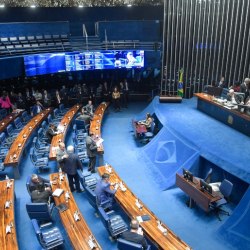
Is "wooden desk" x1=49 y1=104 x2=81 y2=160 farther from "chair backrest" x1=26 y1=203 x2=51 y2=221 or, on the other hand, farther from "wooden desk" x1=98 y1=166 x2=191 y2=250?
"wooden desk" x1=98 y1=166 x2=191 y2=250

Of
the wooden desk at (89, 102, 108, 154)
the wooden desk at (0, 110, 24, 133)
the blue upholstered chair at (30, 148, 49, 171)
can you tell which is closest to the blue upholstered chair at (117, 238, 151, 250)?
the wooden desk at (89, 102, 108, 154)

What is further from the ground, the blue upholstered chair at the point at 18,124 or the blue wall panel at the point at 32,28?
the blue wall panel at the point at 32,28

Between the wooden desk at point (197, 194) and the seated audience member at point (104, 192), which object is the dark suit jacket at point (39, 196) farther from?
the wooden desk at point (197, 194)

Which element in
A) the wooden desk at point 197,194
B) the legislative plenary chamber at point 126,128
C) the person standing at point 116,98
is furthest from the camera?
the person standing at point 116,98

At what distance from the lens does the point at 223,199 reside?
7875mm

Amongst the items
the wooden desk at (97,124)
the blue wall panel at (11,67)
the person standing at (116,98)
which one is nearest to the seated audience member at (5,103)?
the blue wall panel at (11,67)

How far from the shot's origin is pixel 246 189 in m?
8.03

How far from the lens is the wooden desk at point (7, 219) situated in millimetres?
5879

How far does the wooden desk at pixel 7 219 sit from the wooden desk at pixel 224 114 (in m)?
8.21

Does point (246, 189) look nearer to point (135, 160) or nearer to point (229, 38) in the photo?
point (135, 160)

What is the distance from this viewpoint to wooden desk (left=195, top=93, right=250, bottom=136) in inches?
423

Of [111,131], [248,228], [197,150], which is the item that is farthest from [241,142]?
[111,131]

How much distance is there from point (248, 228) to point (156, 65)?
1250 centimetres

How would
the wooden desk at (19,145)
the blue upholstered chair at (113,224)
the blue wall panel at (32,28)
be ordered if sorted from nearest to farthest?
the blue upholstered chair at (113,224), the wooden desk at (19,145), the blue wall panel at (32,28)
